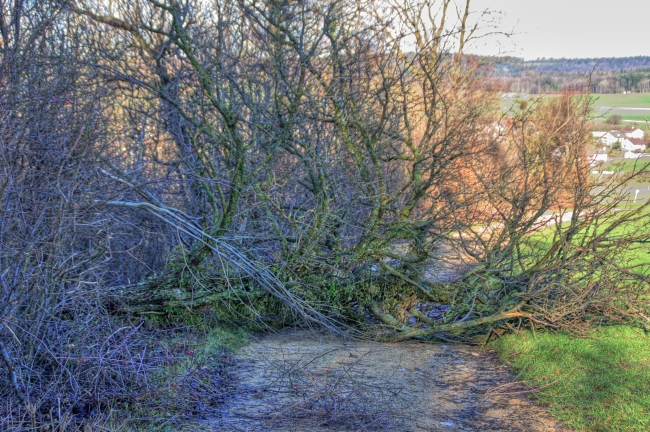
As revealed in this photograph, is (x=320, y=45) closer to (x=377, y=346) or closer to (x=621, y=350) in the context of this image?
(x=377, y=346)

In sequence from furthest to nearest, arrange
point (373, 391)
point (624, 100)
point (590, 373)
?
1. point (624, 100)
2. point (373, 391)
3. point (590, 373)

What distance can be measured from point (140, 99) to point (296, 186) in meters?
3.20

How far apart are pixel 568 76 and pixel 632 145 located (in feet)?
16.5

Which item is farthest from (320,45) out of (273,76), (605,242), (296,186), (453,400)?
(453,400)

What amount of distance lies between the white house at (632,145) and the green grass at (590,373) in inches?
93.5

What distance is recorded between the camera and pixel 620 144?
7926 millimetres

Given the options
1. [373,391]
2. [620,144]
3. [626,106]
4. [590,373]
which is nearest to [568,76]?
[626,106]

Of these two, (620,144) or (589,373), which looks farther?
(620,144)

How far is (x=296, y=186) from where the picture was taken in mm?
10500

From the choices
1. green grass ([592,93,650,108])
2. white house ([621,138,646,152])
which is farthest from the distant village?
green grass ([592,93,650,108])

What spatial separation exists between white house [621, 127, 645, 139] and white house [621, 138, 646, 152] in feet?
0.24

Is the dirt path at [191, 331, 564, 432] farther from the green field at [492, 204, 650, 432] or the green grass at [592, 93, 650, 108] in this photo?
the green grass at [592, 93, 650, 108]

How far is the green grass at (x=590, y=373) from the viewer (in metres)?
5.09

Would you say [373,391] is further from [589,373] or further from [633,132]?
[633,132]
